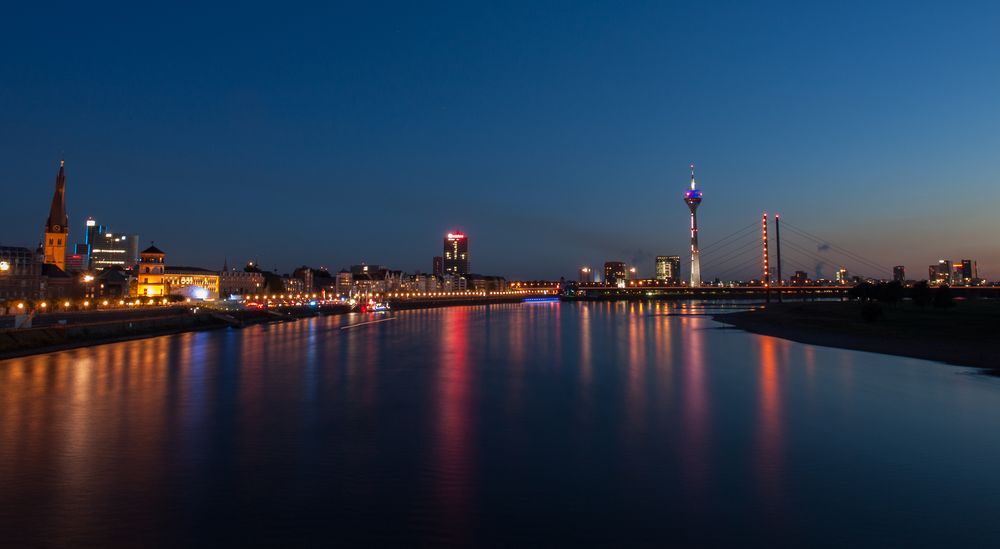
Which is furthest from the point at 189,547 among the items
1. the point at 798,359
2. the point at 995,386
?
the point at 798,359

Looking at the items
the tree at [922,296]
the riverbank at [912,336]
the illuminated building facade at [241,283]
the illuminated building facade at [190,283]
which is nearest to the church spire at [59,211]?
the illuminated building facade at [190,283]

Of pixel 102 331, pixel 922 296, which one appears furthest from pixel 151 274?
pixel 922 296

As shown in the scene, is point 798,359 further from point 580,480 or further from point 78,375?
point 78,375

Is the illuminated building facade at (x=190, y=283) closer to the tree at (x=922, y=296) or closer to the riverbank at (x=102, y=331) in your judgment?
the riverbank at (x=102, y=331)

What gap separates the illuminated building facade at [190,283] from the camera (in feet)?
417

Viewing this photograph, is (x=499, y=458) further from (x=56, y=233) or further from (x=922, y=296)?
(x=56, y=233)

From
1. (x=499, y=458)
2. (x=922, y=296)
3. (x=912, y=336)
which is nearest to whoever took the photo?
(x=499, y=458)

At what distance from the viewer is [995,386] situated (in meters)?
24.9

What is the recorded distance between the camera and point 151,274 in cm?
12450

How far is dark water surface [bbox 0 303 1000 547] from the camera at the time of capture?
9812mm

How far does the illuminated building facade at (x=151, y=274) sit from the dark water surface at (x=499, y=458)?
103314 millimetres

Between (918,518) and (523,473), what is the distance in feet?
23.1

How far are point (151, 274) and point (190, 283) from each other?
11.4 meters

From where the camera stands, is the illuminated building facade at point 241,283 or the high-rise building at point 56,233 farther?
the illuminated building facade at point 241,283
